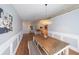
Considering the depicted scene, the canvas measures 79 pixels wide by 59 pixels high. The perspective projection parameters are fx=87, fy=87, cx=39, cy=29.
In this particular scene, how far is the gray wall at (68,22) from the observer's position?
167 centimetres

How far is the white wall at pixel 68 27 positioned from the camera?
1.63 metres

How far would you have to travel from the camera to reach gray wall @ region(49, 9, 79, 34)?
1.67m

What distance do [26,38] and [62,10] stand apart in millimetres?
964

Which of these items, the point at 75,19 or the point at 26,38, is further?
the point at 26,38

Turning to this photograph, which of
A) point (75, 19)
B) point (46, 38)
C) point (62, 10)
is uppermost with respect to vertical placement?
point (62, 10)

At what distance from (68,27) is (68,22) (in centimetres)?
10

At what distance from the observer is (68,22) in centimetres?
171

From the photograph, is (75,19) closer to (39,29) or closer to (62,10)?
(62,10)

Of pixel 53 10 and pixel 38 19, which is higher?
pixel 53 10

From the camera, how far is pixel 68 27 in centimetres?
171

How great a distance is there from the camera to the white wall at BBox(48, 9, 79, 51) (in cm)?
163
